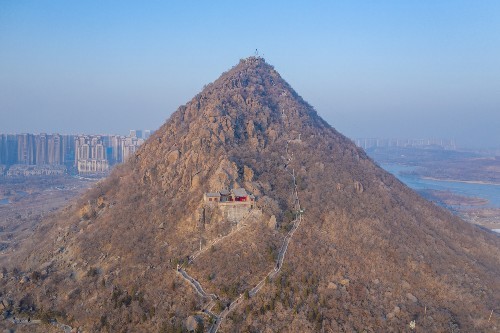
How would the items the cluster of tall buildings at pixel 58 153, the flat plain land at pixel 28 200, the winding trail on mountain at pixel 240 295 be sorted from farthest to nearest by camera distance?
1. the cluster of tall buildings at pixel 58 153
2. the flat plain land at pixel 28 200
3. the winding trail on mountain at pixel 240 295

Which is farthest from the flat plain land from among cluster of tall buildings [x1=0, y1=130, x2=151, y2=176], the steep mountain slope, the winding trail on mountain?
the winding trail on mountain

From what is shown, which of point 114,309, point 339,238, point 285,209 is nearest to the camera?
point 114,309

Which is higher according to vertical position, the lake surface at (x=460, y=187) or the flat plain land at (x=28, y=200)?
the lake surface at (x=460, y=187)

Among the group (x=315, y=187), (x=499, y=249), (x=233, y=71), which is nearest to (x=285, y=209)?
(x=315, y=187)

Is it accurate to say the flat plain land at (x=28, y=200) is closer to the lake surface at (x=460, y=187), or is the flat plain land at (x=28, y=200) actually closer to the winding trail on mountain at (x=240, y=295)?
the winding trail on mountain at (x=240, y=295)

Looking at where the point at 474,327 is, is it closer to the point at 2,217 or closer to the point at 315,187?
the point at 315,187

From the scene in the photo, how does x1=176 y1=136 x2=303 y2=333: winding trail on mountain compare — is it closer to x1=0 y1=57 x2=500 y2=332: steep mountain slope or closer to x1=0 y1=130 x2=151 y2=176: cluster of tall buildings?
x1=0 y1=57 x2=500 y2=332: steep mountain slope

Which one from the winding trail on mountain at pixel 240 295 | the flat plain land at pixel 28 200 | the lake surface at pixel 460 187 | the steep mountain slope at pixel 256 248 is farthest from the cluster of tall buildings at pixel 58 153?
the winding trail on mountain at pixel 240 295

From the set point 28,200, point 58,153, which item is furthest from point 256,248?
point 58,153
